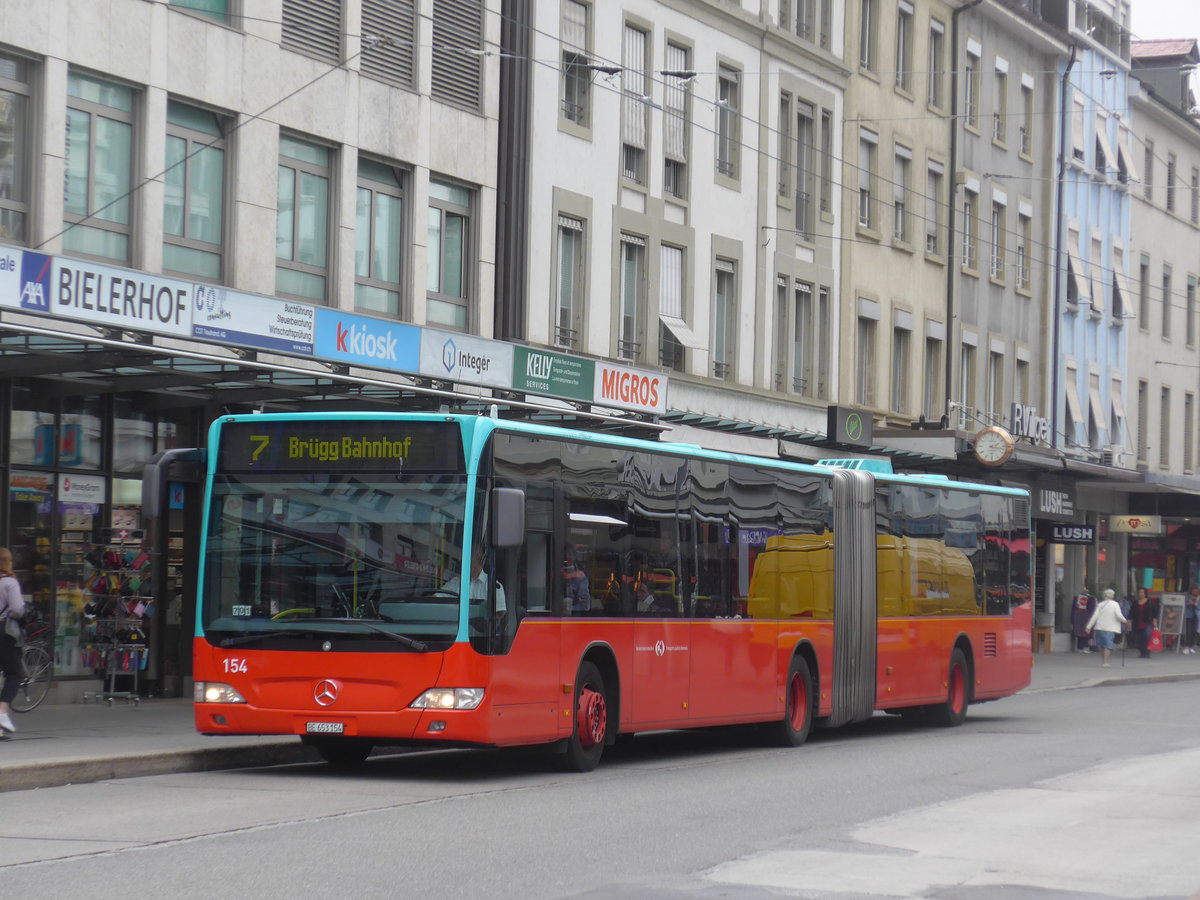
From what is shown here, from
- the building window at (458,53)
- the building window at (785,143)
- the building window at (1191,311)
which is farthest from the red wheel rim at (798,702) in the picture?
the building window at (1191,311)

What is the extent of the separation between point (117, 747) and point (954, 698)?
11826mm

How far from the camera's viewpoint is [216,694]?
50.3 ft

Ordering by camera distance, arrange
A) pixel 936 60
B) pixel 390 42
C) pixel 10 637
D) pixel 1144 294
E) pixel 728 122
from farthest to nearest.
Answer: pixel 1144 294 → pixel 936 60 → pixel 728 122 → pixel 390 42 → pixel 10 637

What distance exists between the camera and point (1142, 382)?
190 feet

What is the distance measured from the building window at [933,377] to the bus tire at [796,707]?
2435 cm

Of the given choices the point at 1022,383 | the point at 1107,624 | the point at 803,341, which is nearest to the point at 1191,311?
the point at 1022,383

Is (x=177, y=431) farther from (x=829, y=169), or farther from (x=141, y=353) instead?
(x=829, y=169)

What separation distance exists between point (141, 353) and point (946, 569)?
35.3 ft

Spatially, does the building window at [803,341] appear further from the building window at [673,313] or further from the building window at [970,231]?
the building window at [970,231]

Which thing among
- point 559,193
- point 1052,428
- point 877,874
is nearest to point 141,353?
point 877,874

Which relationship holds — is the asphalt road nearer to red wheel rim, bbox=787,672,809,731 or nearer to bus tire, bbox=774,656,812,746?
bus tire, bbox=774,656,812,746

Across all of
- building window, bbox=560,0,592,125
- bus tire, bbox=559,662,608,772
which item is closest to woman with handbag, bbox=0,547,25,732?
bus tire, bbox=559,662,608,772

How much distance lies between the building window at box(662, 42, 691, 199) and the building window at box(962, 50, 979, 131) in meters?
13.8

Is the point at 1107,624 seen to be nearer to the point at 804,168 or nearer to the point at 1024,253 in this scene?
the point at 1024,253
